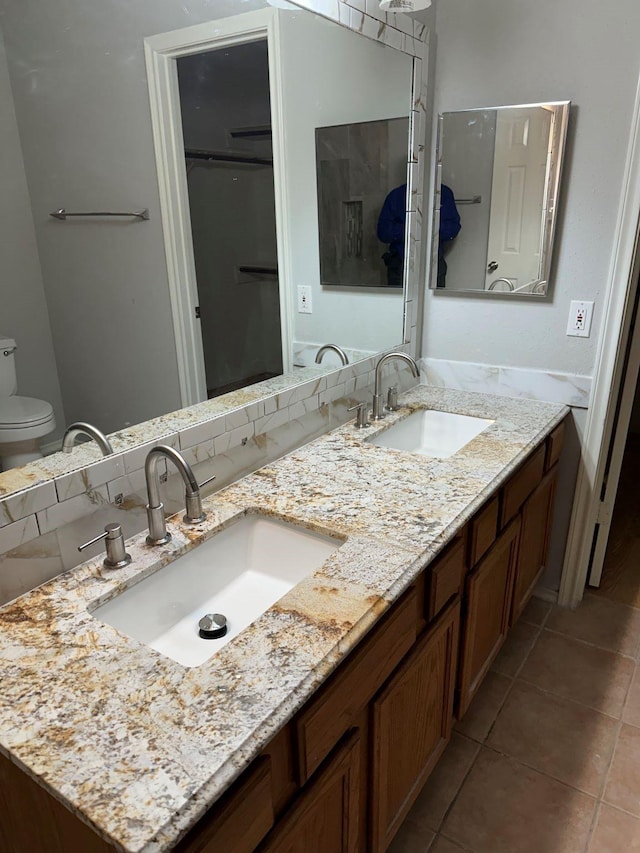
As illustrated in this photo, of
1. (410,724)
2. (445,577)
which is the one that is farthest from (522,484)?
(410,724)

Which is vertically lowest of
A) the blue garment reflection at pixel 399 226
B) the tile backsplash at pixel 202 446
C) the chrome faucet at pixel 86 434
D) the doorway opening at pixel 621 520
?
the doorway opening at pixel 621 520

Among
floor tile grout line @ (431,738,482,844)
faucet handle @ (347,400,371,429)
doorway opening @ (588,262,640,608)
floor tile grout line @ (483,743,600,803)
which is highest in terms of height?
faucet handle @ (347,400,371,429)

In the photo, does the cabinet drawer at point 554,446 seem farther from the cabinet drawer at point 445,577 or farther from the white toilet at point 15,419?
the white toilet at point 15,419

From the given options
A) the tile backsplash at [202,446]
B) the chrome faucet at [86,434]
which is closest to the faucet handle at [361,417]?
the tile backsplash at [202,446]

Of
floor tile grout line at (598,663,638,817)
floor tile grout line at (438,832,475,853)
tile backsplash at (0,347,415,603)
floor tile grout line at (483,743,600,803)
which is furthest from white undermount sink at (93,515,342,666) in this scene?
floor tile grout line at (598,663,638,817)

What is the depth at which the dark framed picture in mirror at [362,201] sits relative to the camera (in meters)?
1.87

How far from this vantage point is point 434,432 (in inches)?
84.9

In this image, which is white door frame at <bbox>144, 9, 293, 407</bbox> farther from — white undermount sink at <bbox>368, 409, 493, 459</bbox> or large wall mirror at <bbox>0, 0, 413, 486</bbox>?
white undermount sink at <bbox>368, 409, 493, 459</bbox>

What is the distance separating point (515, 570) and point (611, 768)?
60 cm

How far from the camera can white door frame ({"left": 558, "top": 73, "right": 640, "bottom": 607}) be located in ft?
6.09

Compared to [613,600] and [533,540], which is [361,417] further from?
[613,600]

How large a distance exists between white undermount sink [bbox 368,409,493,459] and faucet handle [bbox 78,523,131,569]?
105cm

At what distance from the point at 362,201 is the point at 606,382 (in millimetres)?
1032

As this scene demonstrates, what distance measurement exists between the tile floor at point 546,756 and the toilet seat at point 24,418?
4.45 ft
